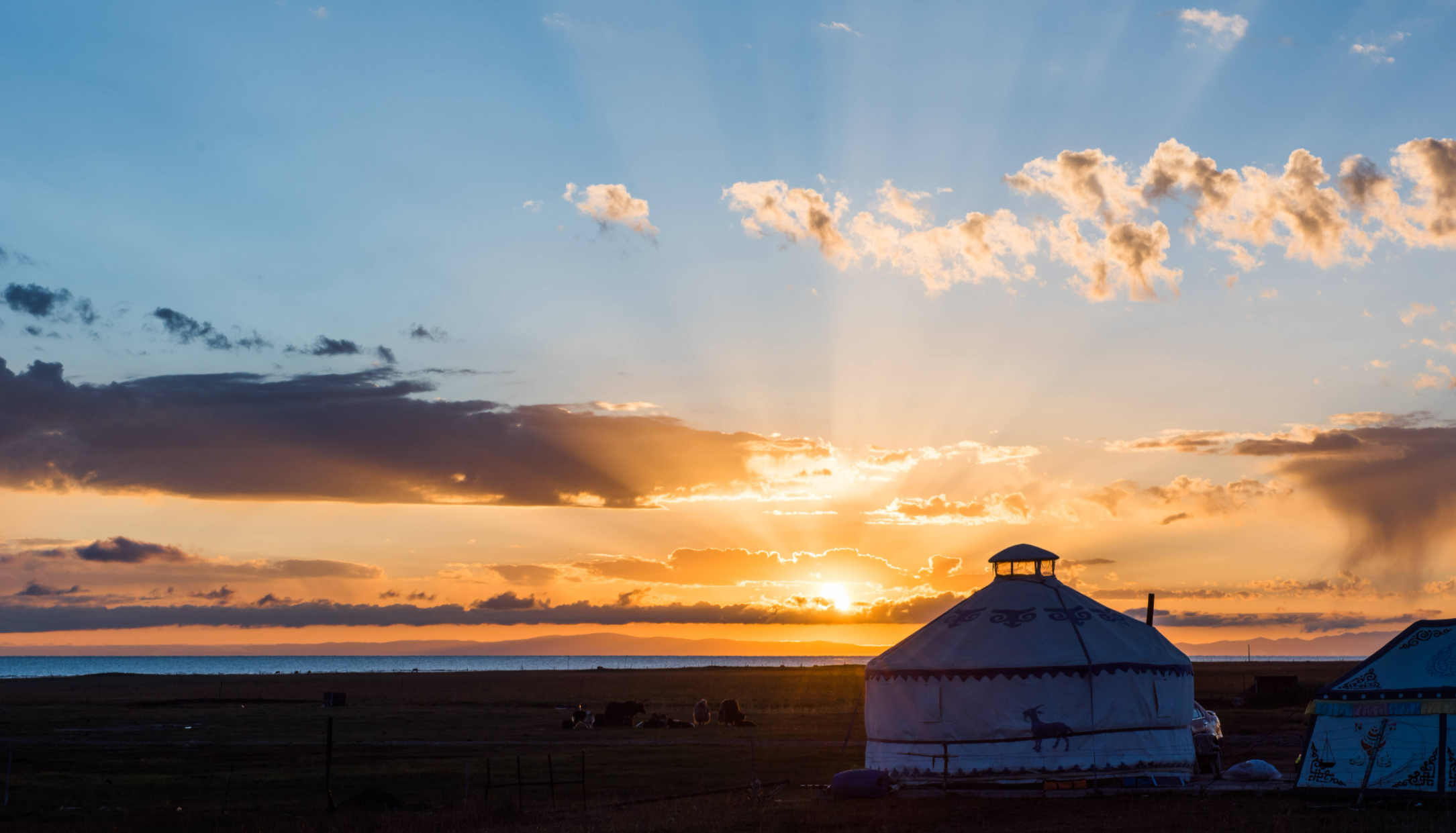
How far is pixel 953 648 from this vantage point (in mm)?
24578

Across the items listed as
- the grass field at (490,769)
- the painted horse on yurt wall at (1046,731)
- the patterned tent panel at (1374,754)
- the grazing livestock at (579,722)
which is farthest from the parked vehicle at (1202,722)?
the grazing livestock at (579,722)

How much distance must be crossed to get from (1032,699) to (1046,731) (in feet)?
2.16

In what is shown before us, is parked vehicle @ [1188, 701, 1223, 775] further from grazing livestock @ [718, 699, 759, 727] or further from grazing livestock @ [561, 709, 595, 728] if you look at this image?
grazing livestock @ [561, 709, 595, 728]

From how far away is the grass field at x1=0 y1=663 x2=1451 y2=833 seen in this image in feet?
64.3

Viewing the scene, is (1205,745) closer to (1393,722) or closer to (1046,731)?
(1046,731)

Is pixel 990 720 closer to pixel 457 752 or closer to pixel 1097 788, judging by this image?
pixel 1097 788

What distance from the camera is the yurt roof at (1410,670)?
64.8 ft

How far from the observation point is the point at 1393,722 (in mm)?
20266

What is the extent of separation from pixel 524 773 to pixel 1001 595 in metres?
14.9

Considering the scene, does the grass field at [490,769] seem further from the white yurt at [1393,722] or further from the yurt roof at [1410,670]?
the yurt roof at [1410,670]

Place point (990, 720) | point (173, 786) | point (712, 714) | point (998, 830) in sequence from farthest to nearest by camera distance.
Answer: point (712, 714), point (173, 786), point (990, 720), point (998, 830)

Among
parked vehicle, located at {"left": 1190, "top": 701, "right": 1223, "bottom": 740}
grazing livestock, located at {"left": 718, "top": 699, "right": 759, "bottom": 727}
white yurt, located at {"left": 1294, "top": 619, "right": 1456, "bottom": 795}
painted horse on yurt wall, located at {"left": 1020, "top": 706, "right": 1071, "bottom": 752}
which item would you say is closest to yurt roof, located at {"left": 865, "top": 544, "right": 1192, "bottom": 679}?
painted horse on yurt wall, located at {"left": 1020, "top": 706, "right": 1071, "bottom": 752}

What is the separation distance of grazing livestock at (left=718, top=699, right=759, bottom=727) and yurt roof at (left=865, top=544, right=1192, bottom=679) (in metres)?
25.4

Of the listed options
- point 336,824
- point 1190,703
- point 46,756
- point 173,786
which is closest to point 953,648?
point 1190,703
